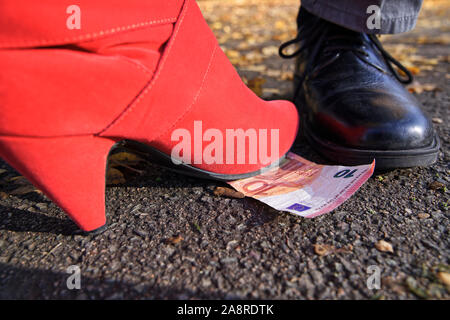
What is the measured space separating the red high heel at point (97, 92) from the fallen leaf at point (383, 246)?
21.3 inches

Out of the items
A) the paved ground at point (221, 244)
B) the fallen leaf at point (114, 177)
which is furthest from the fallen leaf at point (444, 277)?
the fallen leaf at point (114, 177)

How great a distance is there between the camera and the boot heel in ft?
2.56

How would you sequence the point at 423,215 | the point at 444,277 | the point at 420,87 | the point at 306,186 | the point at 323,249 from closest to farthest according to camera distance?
the point at 444,277, the point at 323,249, the point at 423,215, the point at 306,186, the point at 420,87

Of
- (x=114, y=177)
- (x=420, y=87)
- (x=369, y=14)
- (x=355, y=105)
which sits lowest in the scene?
(x=420, y=87)

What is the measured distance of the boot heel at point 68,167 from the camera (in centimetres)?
78

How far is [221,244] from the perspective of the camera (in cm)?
90

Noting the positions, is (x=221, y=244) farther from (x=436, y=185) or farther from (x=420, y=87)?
(x=420, y=87)

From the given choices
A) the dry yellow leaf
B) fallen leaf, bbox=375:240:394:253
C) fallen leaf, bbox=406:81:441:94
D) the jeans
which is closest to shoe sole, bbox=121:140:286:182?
the dry yellow leaf

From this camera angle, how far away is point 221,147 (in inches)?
41.2

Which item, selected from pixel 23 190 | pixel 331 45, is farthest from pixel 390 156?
pixel 23 190

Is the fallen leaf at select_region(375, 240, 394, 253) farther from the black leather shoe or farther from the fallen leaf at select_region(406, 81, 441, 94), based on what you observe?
the fallen leaf at select_region(406, 81, 441, 94)

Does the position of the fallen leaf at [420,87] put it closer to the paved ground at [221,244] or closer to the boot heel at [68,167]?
the paved ground at [221,244]

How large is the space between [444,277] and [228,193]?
2.03 feet
